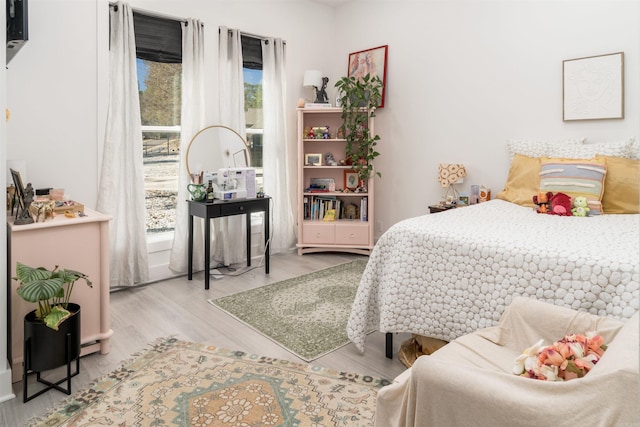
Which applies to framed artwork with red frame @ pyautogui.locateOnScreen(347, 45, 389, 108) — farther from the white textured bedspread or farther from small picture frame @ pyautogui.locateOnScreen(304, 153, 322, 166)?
the white textured bedspread

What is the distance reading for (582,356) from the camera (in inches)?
51.6

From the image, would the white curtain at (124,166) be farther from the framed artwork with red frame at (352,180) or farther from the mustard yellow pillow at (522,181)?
the mustard yellow pillow at (522,181)

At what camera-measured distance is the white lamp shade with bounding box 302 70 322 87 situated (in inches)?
188

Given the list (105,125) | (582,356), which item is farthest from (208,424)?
(105,125)

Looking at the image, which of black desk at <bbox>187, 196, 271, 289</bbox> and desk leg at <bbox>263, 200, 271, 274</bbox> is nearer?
black desk at <bbox>187, 196, 271, 289</bbox>

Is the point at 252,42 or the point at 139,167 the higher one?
the point at 252,42

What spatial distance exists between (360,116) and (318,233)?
4.34 feet

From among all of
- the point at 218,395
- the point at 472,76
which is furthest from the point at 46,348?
the point at 472,76

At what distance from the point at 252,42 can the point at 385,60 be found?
1.41 m

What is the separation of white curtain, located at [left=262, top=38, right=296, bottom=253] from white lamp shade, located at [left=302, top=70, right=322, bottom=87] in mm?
238

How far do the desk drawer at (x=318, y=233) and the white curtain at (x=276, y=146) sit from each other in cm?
21

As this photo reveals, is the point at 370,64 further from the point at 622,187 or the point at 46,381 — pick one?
the point at 46,381

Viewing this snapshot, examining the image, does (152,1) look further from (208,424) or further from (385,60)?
(208,424)

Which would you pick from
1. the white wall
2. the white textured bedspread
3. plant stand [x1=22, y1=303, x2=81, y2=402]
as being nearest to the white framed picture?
the white wall
